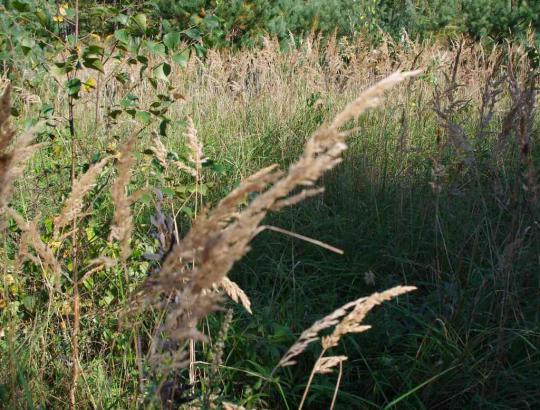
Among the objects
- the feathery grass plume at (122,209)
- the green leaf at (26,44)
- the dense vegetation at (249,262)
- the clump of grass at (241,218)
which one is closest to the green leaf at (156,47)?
the dense vegetation at (249,262)

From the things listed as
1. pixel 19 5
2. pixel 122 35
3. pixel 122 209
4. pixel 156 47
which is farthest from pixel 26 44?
pixel 122 209

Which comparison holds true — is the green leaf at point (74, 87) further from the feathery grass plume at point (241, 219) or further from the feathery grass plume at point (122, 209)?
the feathery grass plume at point (241, 219)

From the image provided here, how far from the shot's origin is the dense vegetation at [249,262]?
1.26 meters

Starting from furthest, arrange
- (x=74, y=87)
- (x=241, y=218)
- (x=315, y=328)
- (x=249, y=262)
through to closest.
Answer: (x=249, y=262) < (x=74, y=87) < (x=315, y=328) < (x=241, y=218)

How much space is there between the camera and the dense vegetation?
1260 mm

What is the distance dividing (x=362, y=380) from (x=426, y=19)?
9983 millimetres

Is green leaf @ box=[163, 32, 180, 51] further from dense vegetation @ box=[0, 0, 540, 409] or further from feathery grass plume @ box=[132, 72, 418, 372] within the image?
feathery grass plume @ box=[132, 72, 418, 372]

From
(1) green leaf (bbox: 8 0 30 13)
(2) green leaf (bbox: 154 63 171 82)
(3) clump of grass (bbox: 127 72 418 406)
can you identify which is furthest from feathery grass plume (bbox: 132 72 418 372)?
(1) green leaf (bbox: 8 0 30 13)

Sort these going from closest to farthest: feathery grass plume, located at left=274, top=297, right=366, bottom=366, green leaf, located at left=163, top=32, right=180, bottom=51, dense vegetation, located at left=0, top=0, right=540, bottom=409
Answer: feathery grass plume, located at left=274, top=297, right=366, bottom=366 → dense vegetation, located at left=0, top=0, right=540, bottom=409 → green leaf, located at left=163, top=32, right=180, bottom=51

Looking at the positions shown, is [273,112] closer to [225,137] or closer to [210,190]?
[225,137]

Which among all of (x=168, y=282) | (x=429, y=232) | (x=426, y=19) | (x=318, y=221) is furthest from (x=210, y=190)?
(x=426, y=19)

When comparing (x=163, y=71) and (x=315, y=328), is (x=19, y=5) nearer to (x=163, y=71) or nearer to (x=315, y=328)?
(x=163, y=71)

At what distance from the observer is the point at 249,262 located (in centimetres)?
302

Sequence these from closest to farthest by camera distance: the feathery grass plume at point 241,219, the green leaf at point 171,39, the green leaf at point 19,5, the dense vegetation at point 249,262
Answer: the feathery grass plume at point 241,219
the dense vegetation at point 249,262
the green leaf at point 19,5
the green leaf at point 171,39
